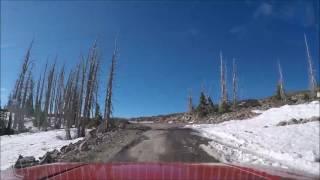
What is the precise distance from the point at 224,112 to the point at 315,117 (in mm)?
19509

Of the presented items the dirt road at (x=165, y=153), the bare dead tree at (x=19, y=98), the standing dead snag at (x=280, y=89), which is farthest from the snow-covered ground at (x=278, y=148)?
the bare dead tree at (x=19, y=98)

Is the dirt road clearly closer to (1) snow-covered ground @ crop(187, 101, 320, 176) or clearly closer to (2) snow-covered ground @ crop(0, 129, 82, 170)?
(1) snow-covered ground @ crop(187, 101, 320, 176)

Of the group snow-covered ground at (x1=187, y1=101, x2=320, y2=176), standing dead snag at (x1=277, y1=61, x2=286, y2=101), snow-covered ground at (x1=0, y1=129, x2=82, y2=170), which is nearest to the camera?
snow-covered ground at (x1=187, y1=101, x2=320, y2=176)

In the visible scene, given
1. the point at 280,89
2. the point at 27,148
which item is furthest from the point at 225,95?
the point at 27,148

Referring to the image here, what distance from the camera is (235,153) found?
15391 mm

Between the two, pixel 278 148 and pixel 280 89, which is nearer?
pixel 278 148

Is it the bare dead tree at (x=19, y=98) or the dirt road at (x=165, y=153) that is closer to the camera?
the dirt road at (x=165, y=153)

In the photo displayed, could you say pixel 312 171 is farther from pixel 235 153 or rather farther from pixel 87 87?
pixel 87 87

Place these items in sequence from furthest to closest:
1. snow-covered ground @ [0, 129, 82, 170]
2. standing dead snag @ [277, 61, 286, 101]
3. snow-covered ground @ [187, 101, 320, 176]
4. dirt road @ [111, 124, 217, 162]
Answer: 1. standing dead snag @ [277, 61, 286, 101]
2. snow-covered ground @ [0, 129, 82, 170]
3. dirt road @ [111, 124, 217, 162]
4. snow-covered ground @ [187, 101, 320, 176]

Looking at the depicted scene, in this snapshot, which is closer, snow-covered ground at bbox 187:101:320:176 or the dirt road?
snow-covered ground at bbox 187:101:320:176

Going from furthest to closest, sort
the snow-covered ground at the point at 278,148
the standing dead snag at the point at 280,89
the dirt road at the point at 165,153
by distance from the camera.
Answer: the standing dead snag at the point at 280,89, the dirt road at the point at 165,153, the snow-covered ground at the point at 278,148

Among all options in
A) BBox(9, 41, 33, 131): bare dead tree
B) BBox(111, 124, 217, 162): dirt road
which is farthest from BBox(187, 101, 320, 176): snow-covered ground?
BBox(9, 41, 33, 131): bare dead tree

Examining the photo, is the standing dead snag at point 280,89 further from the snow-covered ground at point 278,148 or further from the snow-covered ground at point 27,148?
the snow-covered ground at point 27,148

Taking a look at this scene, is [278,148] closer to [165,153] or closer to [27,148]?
[165,153]
